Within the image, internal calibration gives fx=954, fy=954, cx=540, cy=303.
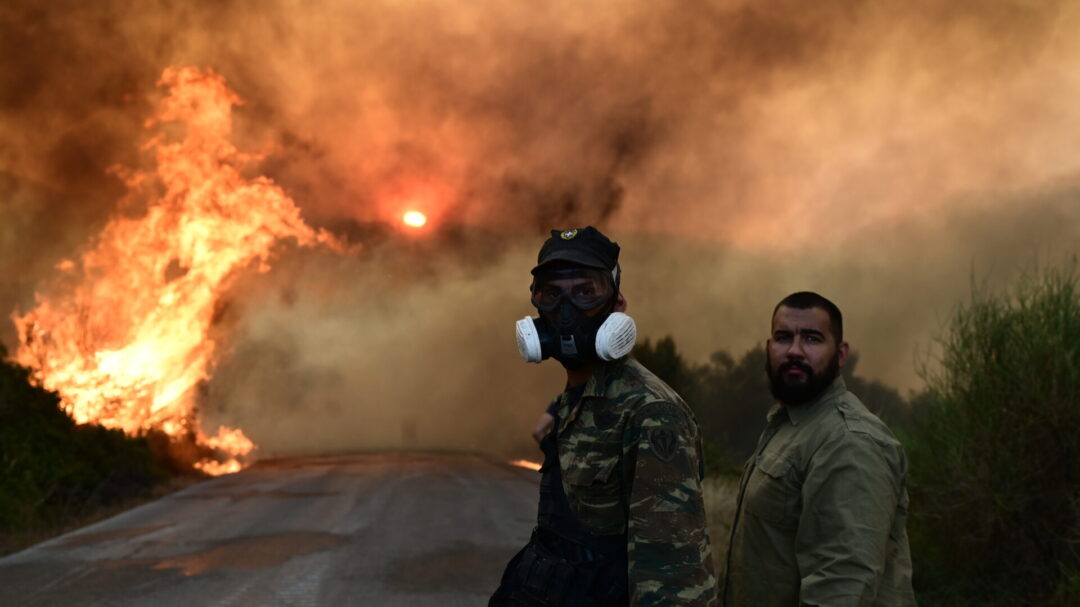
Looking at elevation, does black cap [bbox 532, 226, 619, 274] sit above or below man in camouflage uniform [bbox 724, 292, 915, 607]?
above

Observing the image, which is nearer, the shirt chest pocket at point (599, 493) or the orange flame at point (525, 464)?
the shirt chest pocket at point (599, 493)

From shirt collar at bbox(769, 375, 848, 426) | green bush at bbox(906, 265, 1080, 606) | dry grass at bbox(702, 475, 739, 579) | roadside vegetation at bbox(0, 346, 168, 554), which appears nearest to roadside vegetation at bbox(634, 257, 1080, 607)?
green bush at bbox(906, 265, 1080, 606)

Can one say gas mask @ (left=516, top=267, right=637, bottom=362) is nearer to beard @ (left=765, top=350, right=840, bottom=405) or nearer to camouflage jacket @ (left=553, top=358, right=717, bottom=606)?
camouflage jacket @ (left=553, top=358, right=717, bottom=606)

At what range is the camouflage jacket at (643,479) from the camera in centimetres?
250

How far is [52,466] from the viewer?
14.6 meters

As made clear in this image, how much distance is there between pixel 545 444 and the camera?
300 centimetres

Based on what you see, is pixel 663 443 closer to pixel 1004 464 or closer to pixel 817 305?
pixel 817 305

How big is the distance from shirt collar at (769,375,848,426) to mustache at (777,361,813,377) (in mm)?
84

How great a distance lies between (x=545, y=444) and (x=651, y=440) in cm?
51

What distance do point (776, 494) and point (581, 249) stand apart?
3.38ft

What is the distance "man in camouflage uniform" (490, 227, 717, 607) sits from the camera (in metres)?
2.51

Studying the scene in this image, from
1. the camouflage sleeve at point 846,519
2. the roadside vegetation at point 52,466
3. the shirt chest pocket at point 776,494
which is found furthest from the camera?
the roadside vegetation at point 52,466

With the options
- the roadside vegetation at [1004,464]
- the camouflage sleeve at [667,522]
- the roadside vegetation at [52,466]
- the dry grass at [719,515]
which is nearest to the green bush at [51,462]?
the roadside vegetation at [52,466]

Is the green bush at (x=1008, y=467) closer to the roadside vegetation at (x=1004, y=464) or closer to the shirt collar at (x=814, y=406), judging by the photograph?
the roadside vegetation at (x=1004, y=464)
